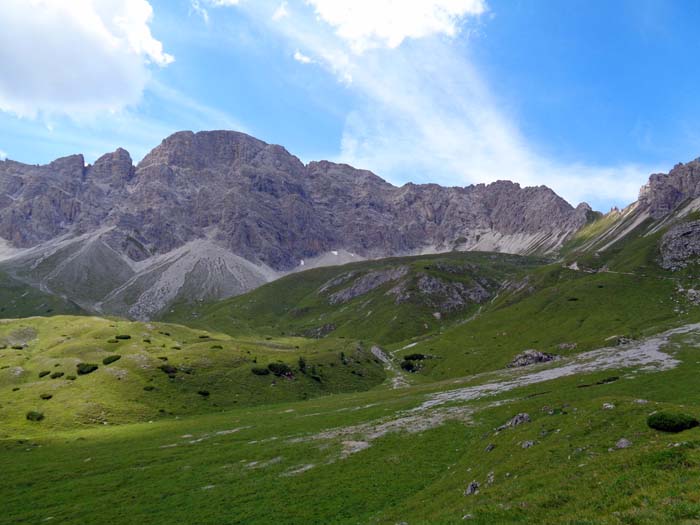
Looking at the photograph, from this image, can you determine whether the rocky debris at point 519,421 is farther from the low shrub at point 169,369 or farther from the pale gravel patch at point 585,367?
the low shrub at point 169,369

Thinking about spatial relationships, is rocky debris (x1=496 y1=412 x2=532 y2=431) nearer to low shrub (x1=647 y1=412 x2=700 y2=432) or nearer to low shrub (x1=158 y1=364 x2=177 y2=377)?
low shrub (x1=647 y1=412 x2=700 y2=432)

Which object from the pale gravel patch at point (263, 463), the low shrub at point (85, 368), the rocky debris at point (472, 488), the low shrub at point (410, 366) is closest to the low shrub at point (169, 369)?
the low shrub at point (85, 368)

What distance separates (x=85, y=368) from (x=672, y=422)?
306 ft

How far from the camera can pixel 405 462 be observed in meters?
37.6

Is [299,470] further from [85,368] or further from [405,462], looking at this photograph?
[85,368]

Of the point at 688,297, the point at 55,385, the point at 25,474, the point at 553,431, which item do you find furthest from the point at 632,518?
the point at 688,297

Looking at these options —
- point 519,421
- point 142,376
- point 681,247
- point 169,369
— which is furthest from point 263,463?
point 681,247

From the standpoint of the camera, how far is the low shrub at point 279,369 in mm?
95956

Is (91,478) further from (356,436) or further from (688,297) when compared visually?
(688,297)

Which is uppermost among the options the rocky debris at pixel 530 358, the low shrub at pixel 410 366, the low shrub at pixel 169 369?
the low shrub at pixel 169 369

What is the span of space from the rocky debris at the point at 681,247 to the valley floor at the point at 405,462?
139 m

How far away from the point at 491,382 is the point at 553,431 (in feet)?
142

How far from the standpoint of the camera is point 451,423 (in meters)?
47.9

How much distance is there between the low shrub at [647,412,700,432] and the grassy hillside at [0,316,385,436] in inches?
2732
